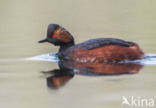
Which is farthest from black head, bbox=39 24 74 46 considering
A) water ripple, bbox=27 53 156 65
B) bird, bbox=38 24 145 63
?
bird, bbox=38 24 145 63

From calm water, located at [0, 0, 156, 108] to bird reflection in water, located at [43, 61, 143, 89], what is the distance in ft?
0.52

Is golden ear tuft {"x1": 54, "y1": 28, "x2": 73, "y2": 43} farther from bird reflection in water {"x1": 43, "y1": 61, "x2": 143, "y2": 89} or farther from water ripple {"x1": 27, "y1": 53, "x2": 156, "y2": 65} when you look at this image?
bird reflection in water {"x1": 43, "y1": 61, "x2": 143, "y2": 89}

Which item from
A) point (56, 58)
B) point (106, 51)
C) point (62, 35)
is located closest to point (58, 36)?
point (62, 35)

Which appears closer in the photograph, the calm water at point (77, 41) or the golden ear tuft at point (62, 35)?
the calm water at point (77, 41)

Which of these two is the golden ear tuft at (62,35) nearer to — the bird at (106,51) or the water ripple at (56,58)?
the water ripple at (56,58)

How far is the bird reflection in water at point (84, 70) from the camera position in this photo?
1024cm

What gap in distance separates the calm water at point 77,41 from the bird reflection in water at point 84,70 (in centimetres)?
16

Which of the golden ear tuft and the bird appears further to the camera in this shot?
the golden ear tuft

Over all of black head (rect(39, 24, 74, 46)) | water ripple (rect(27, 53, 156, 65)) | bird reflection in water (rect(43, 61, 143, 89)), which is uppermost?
black head (rect(39, 24, 74, 46))

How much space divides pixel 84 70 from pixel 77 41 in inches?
195

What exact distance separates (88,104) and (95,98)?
1.43 feet

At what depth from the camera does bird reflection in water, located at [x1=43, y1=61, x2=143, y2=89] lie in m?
10.2

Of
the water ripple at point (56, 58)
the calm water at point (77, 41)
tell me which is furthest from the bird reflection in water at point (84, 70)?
the water ripple at point (56, 58)

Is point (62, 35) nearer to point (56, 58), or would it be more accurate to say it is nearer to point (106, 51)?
point (56, 58)
